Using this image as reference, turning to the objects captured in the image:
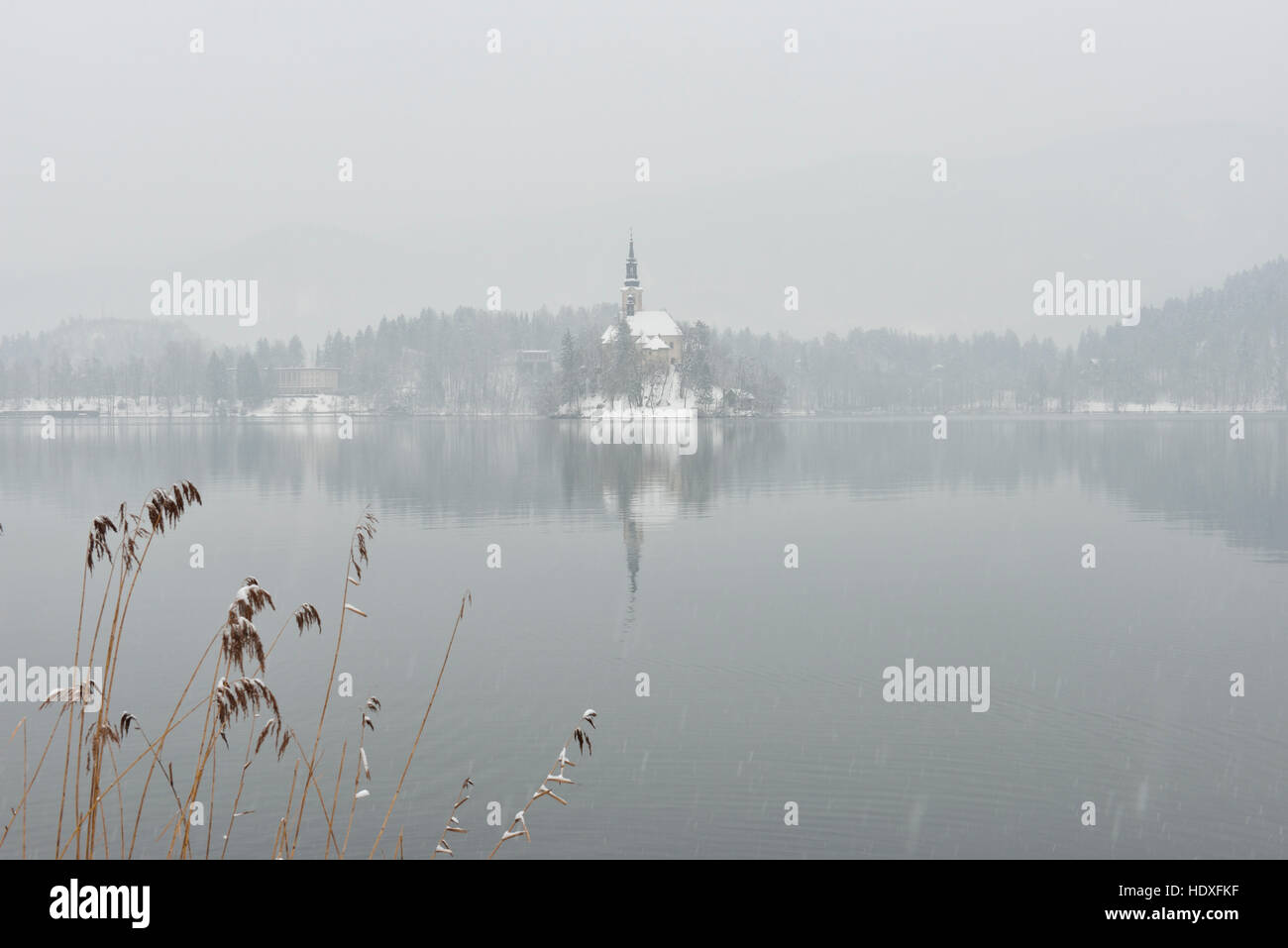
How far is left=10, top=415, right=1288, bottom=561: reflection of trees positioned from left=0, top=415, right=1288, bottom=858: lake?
94 centimetres

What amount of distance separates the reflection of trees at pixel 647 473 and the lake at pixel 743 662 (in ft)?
3.08

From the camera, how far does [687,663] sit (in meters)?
18.6

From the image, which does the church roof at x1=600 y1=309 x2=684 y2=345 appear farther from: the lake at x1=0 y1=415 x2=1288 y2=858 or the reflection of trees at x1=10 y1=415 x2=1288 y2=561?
the lake at x1=0 y1=415 x2=1288 y2=858

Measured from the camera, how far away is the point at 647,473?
61750 mm

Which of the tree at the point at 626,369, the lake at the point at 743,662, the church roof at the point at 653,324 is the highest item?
the church roof at the point at 653,324

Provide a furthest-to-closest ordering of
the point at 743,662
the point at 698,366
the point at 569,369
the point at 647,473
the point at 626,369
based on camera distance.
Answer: the point at 569,369 → the point at 698,366 → the point at 626,369 → the point at 647,473 → the point at 743,662

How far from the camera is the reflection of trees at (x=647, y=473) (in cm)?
4362

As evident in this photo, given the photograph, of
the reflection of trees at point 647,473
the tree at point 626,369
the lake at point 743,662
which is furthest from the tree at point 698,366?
the lake at point 743,662

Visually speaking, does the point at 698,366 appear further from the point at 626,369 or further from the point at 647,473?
the point at 647,473

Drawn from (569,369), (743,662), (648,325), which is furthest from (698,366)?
(743,662)

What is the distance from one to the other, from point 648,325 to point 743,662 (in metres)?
166

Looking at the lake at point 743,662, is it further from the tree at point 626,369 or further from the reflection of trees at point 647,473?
the tree at point 626,369

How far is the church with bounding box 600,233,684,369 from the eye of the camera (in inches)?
6694
